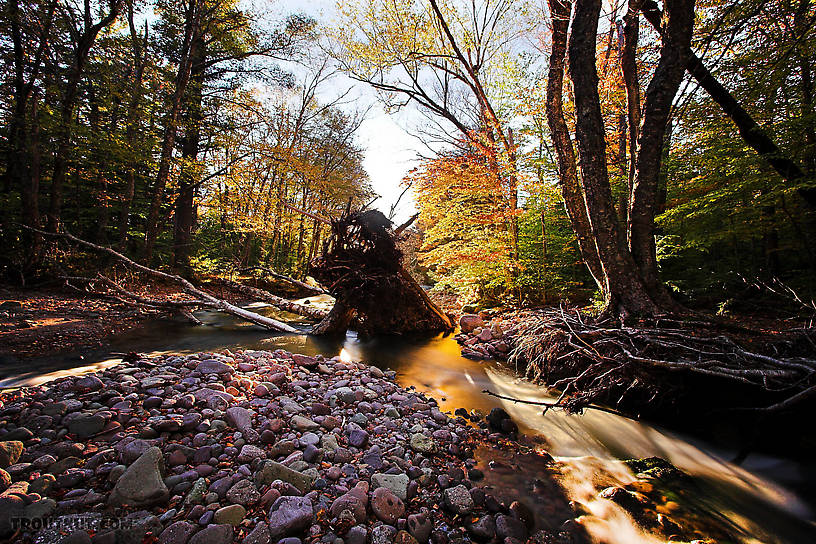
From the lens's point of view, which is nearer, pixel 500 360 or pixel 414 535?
pixel 414 535

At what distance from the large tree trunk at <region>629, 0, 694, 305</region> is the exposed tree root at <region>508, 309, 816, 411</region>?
915 mm

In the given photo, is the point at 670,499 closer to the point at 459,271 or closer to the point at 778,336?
the point at 778,336

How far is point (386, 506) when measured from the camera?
5.68 ft

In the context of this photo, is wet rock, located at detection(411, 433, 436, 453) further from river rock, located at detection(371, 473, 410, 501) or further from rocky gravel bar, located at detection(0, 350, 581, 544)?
river rock, located at detection(371, 473, 410, 501)

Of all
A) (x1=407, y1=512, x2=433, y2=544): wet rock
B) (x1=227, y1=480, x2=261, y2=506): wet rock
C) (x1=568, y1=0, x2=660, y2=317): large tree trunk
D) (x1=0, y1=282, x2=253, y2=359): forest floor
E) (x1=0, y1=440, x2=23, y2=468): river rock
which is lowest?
(x1=0, y1=282, x2=253, y2=359): forest floor

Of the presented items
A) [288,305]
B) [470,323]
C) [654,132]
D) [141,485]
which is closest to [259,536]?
[141,485]

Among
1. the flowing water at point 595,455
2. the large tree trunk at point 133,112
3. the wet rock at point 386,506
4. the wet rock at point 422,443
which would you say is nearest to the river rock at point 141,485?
the wet rock at point 386,506

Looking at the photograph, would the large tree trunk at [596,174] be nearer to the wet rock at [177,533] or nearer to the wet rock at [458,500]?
the wet rock at [458,500]

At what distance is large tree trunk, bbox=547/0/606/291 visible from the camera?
426 centimetres

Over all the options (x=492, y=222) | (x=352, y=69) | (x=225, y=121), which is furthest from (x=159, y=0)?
(x=492, y=222)

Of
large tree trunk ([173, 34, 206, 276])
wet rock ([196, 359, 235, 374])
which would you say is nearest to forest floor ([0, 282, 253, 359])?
wet rock ([196, 359, 235, 374])

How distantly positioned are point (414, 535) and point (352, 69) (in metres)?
14.0

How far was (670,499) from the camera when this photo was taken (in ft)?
6.73

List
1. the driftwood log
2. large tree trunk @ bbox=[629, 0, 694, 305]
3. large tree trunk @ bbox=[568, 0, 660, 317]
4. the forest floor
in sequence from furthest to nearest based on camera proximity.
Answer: the driftwood log → the forest floor → large tree trunk @ bbox=[568, 0, 660, 317] → large tree trunk @ bbox=[629, 0, 694, 305]
